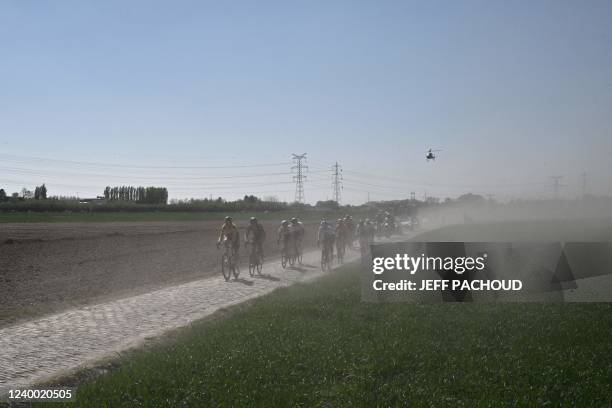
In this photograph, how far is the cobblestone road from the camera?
27.8 feet

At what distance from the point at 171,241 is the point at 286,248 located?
14784 millimetres

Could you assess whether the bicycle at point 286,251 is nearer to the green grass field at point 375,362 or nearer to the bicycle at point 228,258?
the bicycle at point 228,258

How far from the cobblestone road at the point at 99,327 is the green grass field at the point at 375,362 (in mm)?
756

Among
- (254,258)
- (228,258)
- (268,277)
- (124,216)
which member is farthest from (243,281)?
(124,216)

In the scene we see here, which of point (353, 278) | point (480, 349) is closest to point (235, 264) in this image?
point (353, 278)

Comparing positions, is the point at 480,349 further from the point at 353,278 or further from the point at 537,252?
the point at 537,252

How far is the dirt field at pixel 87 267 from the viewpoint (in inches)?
605

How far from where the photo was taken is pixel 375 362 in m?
8.07

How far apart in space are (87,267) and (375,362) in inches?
674

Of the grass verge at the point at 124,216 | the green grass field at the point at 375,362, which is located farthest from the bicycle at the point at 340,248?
the grass verge at the point at 124,216

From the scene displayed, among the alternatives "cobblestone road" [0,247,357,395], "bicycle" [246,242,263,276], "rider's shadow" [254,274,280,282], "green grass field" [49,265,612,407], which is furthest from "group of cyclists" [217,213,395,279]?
"green grass field" [49,265,612,407]

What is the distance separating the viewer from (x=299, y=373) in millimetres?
7660

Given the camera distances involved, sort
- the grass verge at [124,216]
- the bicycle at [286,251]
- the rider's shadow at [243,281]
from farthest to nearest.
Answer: the grass verge at [124,216]
the bicycle at [286,251]
the rider's shadow at [243,281]

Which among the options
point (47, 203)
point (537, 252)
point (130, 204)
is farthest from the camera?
point (130, 204)
